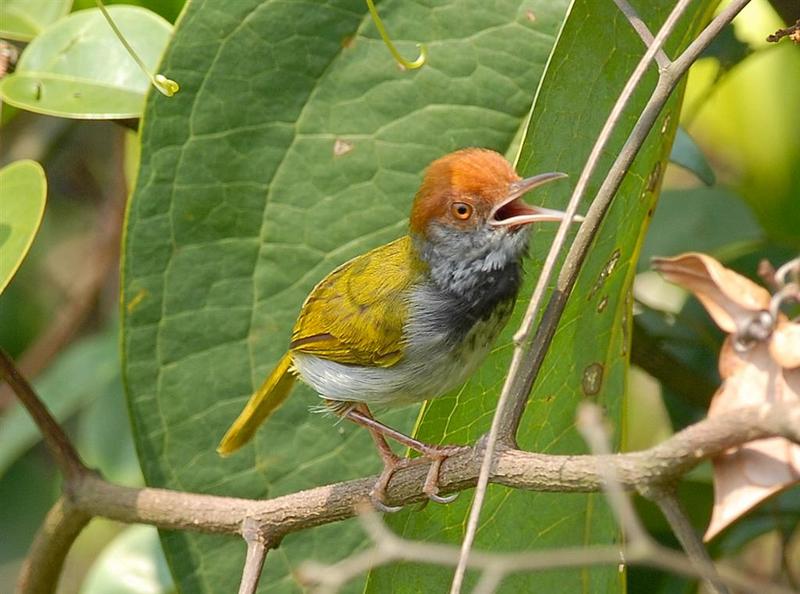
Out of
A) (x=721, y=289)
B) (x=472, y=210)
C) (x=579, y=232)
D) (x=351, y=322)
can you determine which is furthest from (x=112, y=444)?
(x=721, y=289)

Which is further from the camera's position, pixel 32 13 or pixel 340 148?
pixel 32 13

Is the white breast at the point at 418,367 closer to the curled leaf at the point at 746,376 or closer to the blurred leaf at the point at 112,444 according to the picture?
the curled leaf at the point at 746,376

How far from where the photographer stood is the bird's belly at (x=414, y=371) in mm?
2709

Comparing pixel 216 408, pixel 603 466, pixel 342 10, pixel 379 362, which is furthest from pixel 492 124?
pixel 603 466

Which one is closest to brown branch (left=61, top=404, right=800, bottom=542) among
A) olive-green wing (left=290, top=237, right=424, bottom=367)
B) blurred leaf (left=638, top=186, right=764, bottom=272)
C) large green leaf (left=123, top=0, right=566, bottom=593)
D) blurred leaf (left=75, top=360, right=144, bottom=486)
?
large green leaf (left=123, top=0, right=566, bottom=593)

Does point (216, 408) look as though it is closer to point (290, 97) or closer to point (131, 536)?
point (290, 97)

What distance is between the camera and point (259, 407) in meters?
2.87

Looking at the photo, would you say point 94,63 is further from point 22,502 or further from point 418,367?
point 22,502

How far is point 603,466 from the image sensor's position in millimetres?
1515

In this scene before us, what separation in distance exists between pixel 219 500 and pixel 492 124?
3.50ft

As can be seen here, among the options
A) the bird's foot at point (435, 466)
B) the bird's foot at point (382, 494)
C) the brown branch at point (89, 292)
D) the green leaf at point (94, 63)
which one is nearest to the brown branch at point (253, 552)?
the bird's foot at point (382, 494)

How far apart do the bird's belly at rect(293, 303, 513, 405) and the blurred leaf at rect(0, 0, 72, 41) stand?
1090mm

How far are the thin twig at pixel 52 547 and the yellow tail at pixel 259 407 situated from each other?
0.35 meters

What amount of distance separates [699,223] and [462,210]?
1219mm
